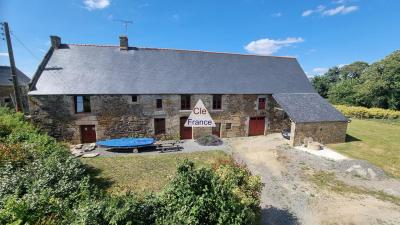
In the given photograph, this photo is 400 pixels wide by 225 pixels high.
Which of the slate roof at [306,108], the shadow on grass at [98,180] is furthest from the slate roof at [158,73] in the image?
the shadow on grass at [98,180]

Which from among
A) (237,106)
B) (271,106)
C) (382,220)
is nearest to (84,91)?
(237,106)

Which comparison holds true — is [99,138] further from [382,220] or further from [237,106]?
[382,220]

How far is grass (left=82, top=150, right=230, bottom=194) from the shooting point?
387 inches

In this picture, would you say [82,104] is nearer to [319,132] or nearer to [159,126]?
[159,126]

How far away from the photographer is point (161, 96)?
1723cm

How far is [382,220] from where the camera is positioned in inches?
307

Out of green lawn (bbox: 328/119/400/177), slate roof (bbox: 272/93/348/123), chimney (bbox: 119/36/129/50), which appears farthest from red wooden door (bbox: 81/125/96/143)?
green lawn (bbox: 328/119/400/177)

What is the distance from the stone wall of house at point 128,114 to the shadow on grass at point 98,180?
19.0 ft

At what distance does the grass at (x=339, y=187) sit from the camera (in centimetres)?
942

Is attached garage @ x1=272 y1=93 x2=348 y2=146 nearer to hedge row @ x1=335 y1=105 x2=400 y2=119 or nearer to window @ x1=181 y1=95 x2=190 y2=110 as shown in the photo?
window @ x1=181 y1=95 x2=190 y2=110

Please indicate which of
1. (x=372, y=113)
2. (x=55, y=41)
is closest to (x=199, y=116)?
(x=55, y=41)

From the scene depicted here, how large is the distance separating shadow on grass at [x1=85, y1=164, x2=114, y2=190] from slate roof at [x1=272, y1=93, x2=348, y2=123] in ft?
44.0

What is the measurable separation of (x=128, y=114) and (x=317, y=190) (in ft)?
45.5

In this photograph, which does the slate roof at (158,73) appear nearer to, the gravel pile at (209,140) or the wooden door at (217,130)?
the wooden door at (217,130)
